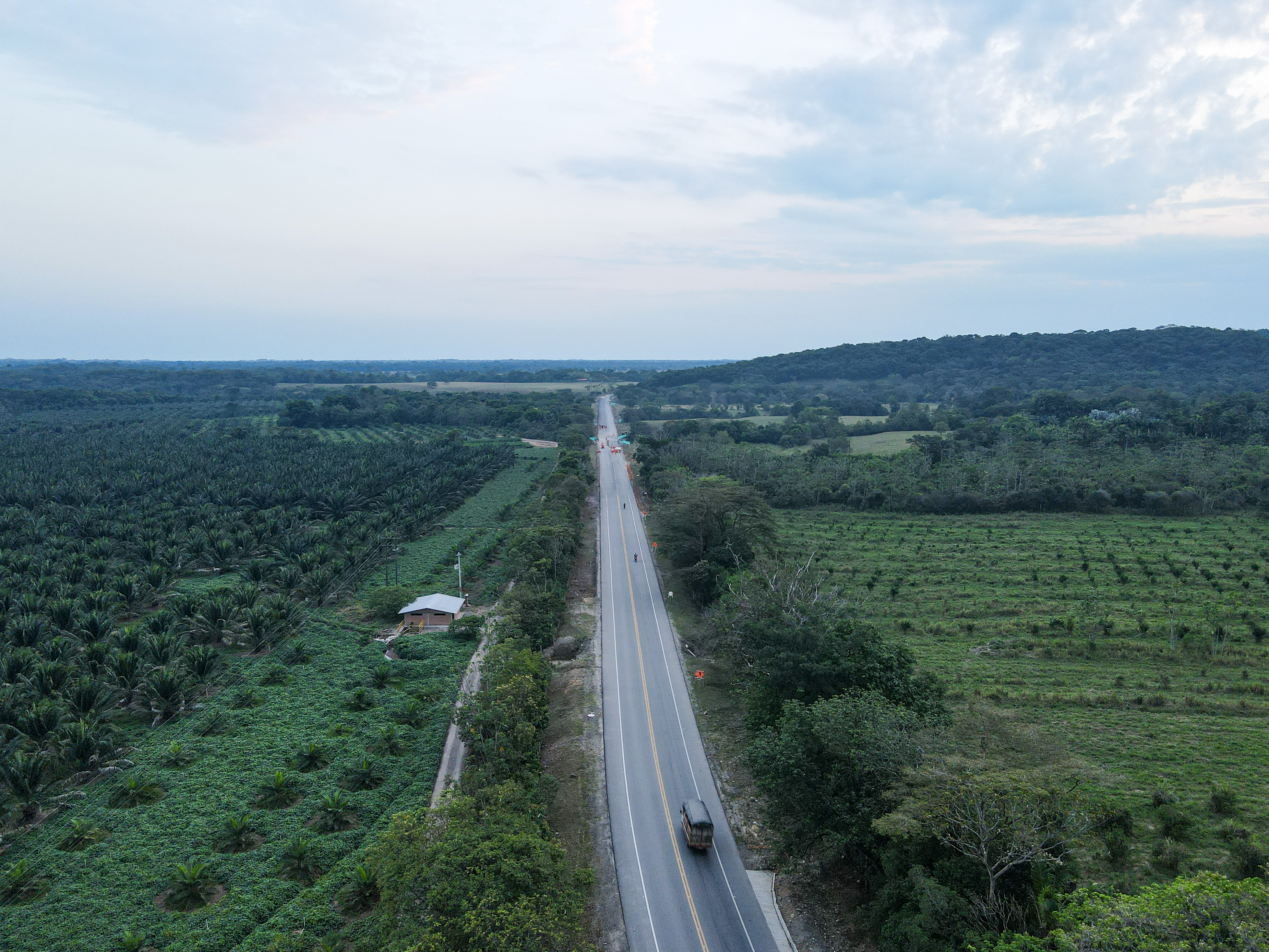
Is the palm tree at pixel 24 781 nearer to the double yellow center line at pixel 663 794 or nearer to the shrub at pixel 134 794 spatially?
the shrub at pixel 134 794

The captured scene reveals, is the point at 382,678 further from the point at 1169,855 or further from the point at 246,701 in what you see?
the point at 1169,855

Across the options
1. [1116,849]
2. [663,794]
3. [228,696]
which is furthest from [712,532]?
[1116,849]

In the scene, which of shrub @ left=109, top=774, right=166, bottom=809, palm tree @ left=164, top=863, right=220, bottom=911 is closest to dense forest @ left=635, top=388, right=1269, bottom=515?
shrub @ left=109, top=774, right=166, bottom=809

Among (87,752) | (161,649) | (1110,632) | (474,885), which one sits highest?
(474,885)

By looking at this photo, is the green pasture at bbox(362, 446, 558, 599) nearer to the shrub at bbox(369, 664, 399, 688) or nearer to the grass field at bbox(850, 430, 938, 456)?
the shrub at bbox(369, 664, 399, 688)

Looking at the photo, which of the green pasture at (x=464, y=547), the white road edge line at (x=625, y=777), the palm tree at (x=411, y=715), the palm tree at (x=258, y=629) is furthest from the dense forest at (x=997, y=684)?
the palm tree at (x=258, y=629)
